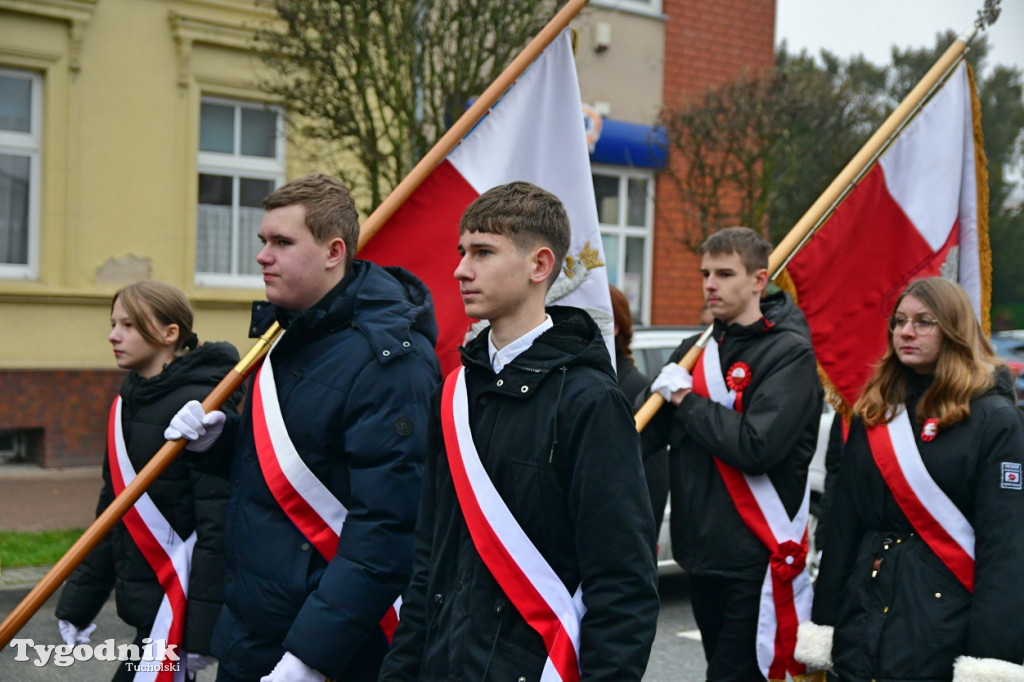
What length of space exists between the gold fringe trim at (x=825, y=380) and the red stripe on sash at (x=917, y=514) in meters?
1.26

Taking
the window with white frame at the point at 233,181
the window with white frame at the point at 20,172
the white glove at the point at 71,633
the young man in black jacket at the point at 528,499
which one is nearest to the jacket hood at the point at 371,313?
the young man in black jacket at the point at 528,499

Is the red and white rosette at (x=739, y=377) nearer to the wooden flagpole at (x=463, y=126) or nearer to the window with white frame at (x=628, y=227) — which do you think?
the wooden flagpole at (x=463, y=126)

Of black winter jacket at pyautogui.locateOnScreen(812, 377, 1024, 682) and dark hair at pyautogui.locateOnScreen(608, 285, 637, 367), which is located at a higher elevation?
dark hair at pyautogui.locateOnScreen(608, 285, 637, 367)

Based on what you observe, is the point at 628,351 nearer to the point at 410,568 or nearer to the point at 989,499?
the point at 989,499

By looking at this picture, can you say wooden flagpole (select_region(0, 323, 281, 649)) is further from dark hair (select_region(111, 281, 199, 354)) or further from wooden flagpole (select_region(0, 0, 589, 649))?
dark hair (select_region(111, 281, 199, 354))

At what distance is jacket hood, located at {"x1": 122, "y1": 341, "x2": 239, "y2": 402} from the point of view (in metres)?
3.73

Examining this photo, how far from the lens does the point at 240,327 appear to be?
1202 cm

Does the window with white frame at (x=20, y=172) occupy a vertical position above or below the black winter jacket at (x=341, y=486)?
above

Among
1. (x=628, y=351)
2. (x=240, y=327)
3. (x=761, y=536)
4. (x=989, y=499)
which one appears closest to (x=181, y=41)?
(x=240, y=327)

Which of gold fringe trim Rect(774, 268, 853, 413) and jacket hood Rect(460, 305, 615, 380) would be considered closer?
jacket hood Rect(460, 305, 615, 380)

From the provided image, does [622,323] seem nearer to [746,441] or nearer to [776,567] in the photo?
[746,441]

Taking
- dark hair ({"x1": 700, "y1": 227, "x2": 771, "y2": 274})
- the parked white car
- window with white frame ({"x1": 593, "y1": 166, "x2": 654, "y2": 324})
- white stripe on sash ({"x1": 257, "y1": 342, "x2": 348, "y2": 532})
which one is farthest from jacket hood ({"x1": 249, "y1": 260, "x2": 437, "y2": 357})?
window with white frame ({"x1": 593, "y1": 166, "x2": 654, "y2": 324})

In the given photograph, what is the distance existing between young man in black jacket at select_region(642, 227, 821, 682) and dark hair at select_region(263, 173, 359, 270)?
5.28 ft

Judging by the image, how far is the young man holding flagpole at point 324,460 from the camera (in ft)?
8.80
